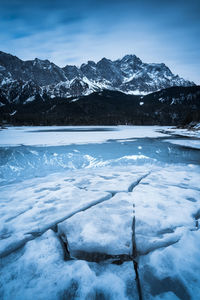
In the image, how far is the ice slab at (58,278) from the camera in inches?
77.5

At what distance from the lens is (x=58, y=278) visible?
7.08ft

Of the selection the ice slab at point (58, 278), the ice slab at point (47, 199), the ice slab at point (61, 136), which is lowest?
the ice slab at point (58, 278)

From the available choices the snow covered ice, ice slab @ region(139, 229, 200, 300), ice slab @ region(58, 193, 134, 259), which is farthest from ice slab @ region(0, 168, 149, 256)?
ice slab @ region(139, 229, 200, 300)

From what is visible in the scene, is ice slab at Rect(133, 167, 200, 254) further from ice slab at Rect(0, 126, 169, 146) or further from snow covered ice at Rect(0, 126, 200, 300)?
ice slab at Rect(0, 126, 169, 146)

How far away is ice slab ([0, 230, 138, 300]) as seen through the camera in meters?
1.97

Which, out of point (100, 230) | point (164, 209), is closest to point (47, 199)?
point (100, 230)

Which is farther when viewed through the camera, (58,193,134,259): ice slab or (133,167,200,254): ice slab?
(133,167,200,254): ice slab

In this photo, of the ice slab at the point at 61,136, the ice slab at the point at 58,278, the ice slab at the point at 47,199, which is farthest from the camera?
the ice slab at the point at 61,136

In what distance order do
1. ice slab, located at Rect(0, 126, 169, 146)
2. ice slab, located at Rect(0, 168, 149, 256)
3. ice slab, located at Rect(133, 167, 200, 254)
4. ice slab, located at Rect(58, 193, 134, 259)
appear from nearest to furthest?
ice slab, located at Rect(58, 193, 134, 259), ice slab, located at Rect(133, 167, 200, 254), ice slab, located at Rect(0, 168, 149, 256), ice slab, located at Rect(0, 126, 169, 146)

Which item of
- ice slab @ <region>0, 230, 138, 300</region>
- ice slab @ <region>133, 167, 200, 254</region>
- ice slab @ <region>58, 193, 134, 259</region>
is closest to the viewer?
ice slab @ <region>0, 230, 138, 300</region>

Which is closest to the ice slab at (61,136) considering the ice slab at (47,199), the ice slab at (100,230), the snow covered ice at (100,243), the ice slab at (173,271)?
the ice slab at (47,199)

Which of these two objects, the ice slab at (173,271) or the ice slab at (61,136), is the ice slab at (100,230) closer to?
the ice slab at (173,271)

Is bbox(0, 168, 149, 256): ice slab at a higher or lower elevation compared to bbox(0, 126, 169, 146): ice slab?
lower

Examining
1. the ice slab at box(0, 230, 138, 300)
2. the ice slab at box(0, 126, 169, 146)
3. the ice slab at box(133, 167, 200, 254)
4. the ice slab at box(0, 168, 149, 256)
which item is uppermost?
the ice slab at box(0, 126, 169, 146)
